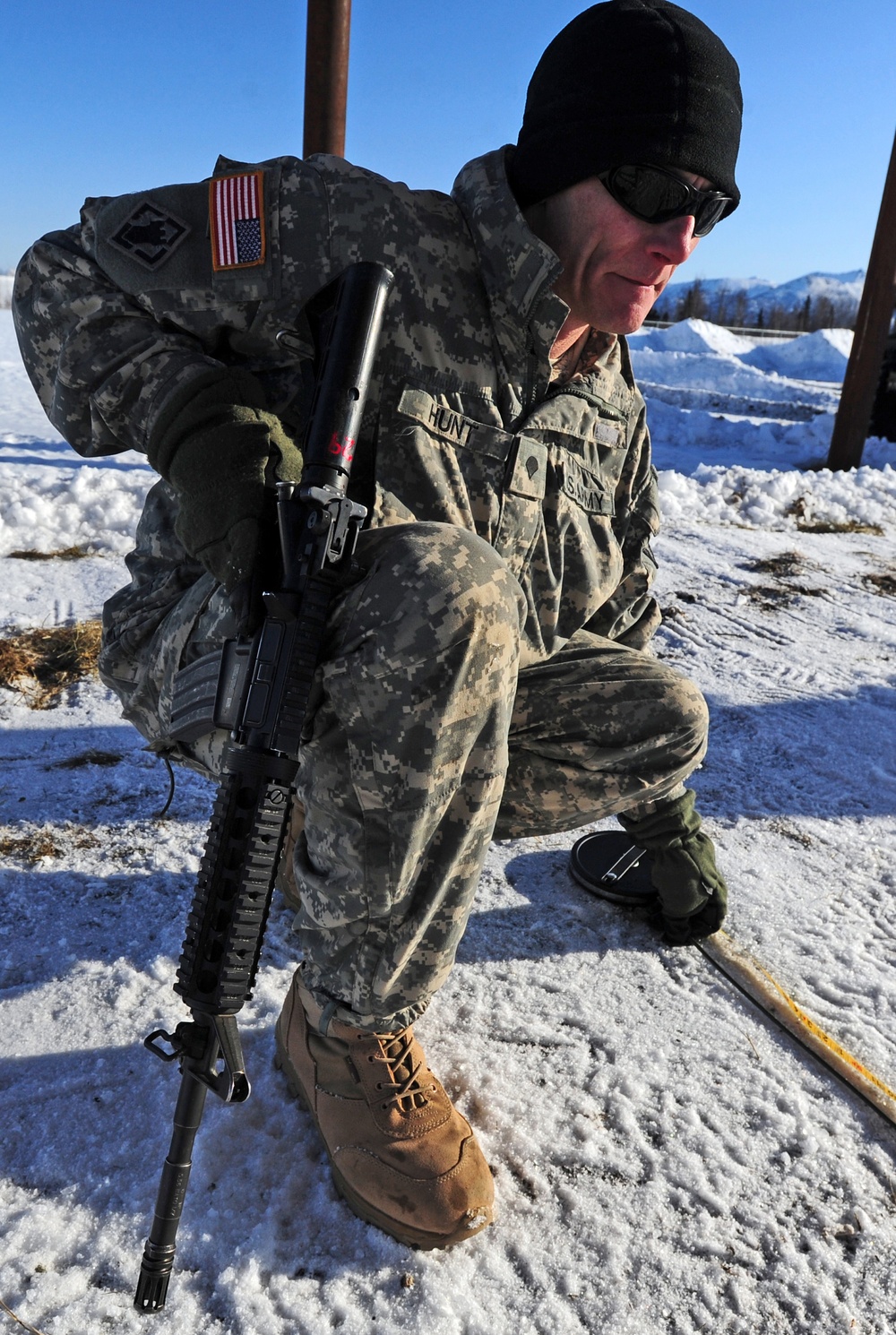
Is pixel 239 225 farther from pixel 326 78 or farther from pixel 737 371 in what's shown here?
pixel 737 371

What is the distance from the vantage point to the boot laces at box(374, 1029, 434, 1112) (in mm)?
1364

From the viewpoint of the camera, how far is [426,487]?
61.3 inches

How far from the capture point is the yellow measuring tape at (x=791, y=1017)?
154cm

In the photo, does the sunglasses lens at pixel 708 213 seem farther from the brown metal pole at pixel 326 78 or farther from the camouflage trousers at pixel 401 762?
the brown metal pole at pixel 326 78

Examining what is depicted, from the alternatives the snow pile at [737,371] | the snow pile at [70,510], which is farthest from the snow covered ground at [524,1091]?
the snow pile at [737,371]

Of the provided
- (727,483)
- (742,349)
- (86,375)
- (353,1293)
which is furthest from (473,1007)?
(742,349)

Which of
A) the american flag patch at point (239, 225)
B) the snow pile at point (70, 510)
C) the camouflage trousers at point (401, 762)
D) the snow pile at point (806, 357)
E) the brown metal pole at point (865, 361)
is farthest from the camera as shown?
the snow pile at point (806, 357)

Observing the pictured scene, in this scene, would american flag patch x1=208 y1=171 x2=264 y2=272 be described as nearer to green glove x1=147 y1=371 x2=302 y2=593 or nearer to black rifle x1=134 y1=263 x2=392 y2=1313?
green glove x1=147 y1=371 x2=302 y2=593

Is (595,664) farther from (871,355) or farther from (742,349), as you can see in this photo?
(742,349)

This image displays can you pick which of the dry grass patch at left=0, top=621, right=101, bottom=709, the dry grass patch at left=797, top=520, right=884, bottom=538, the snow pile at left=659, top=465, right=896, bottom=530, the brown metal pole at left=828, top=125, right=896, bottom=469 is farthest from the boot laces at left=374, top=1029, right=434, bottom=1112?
the brown metal pole at left=828, top=125, right=896, bottom=469

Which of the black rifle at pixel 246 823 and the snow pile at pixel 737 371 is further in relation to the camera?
the snow pile at pixel 737 371

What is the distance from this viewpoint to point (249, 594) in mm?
1269

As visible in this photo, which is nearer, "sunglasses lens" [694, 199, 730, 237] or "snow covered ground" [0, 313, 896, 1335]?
"snow covered ground" [0, 313, 896, 1335]

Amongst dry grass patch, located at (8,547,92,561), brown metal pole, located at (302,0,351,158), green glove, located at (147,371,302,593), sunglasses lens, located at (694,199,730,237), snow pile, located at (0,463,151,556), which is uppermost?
brown metal pole, located at (302,0,351,158)
